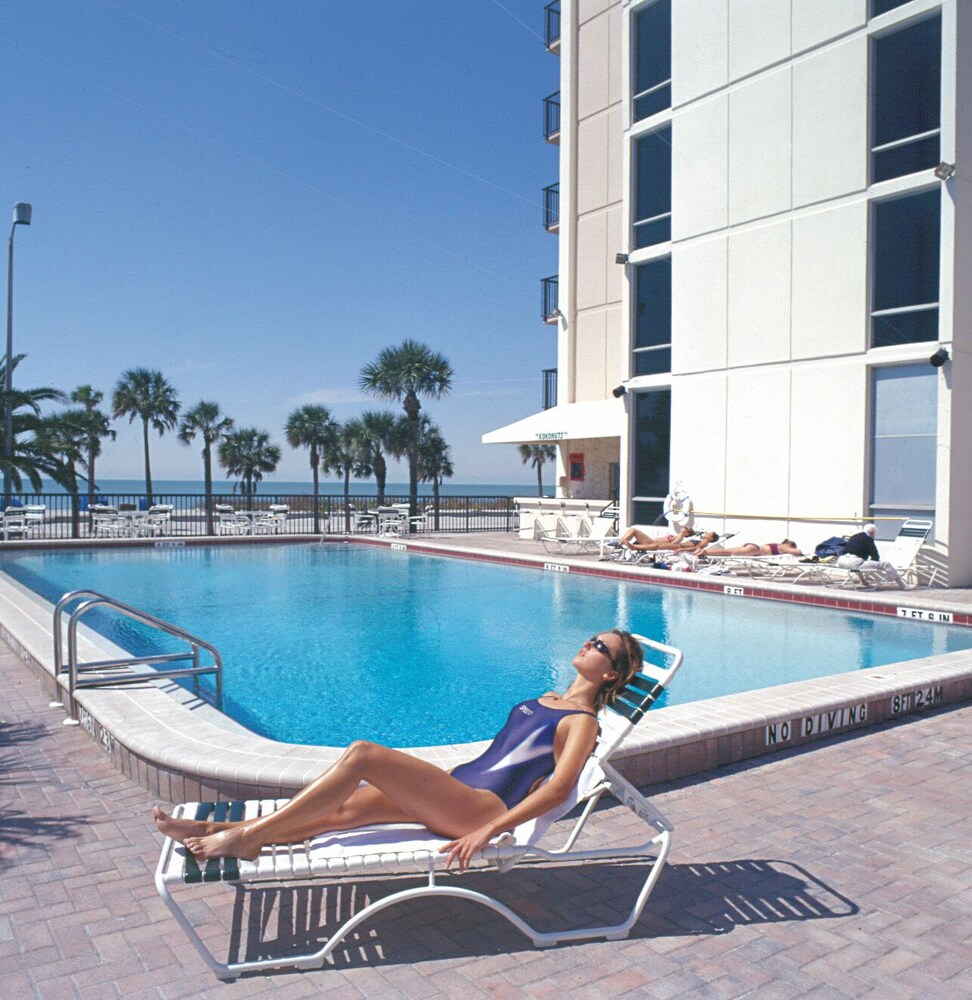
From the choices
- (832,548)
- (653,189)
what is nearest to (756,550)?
(832,548)

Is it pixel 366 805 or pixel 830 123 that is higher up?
pixel 830 123

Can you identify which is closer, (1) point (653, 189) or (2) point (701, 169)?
(2) point (701, 169)

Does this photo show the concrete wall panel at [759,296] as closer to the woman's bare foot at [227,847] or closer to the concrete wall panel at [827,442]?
the concrete wall panel at [827,442]

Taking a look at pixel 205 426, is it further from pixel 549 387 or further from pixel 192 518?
pixel 549 387

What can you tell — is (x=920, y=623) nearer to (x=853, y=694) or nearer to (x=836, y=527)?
(x=836, y=527)

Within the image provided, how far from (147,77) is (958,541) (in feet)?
45.2

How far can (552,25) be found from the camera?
70.8ft

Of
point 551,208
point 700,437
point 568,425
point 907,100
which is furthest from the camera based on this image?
point 551,208

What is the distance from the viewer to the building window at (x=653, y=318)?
1609 cm

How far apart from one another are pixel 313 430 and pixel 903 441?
29.3m

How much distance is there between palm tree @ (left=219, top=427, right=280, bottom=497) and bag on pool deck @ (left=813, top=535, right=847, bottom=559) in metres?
31.5

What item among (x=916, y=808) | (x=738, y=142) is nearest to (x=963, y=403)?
(x=738, y=142)

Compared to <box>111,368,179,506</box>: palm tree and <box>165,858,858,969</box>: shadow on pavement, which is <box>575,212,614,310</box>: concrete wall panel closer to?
<box>165,858,858,969</box>: shadow on pavement

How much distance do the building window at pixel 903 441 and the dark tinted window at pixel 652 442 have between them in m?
4.20
